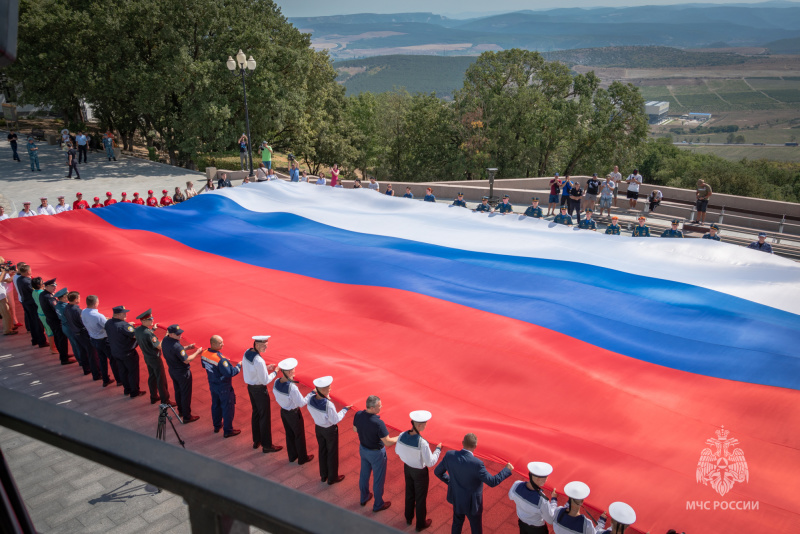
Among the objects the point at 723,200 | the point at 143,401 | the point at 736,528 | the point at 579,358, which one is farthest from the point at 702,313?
the point at 723,200

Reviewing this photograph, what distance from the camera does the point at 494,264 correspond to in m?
11.3

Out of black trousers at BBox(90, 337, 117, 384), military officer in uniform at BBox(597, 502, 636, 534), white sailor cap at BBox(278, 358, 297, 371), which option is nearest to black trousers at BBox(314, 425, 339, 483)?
white sailor cap at BBox(278, 358, 297, 371)

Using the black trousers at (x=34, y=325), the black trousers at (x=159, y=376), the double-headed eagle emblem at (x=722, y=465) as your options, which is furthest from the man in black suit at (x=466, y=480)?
the black trousers at (x=34, y=325)

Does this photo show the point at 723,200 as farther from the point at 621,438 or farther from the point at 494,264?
the point at 621,438

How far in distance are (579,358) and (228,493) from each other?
24.5 feet

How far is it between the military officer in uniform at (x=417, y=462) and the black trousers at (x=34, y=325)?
8.40 m

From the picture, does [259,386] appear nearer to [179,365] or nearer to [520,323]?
[179,365]

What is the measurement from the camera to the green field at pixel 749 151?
119750 millimetres

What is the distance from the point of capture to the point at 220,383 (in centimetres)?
837

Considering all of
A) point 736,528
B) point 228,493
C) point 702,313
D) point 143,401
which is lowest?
point 143,401

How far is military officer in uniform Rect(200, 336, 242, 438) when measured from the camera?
809cm

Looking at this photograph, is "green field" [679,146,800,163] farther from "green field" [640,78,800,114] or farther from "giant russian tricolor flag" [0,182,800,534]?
"giant russian tricolor flag" [0,182,800,534]

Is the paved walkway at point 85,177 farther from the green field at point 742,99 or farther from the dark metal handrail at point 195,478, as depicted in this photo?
the green field at point 742,99

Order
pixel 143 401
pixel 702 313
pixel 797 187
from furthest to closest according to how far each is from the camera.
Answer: pixel 797 187 < pixel 143 401 < pixel 702 313
